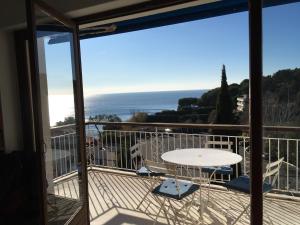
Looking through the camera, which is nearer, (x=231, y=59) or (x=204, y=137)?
(x=204, y=137)

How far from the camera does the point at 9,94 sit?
3658mm

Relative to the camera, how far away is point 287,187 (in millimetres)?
2291

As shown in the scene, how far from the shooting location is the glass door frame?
7.39 ft

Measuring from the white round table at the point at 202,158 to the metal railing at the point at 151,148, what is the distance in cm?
43

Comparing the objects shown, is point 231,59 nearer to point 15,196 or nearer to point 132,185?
point 132,185

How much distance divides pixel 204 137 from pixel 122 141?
188 cm

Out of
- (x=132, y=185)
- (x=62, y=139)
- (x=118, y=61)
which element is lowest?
(x=132, y=185)

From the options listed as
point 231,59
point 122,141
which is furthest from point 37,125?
point 231,59

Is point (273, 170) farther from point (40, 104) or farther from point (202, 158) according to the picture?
point (40, 104)

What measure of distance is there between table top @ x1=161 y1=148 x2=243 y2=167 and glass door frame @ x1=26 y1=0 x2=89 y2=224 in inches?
40.2

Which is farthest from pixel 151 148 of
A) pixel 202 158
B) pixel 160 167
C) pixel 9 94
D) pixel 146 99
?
pixel 146 99

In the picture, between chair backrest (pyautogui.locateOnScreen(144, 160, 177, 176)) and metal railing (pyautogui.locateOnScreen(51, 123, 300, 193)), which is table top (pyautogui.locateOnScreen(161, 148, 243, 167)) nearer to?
chair backrest (pyautogui.locateOnScreen(144, 160, 177, 176))

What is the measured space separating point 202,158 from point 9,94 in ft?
8.62

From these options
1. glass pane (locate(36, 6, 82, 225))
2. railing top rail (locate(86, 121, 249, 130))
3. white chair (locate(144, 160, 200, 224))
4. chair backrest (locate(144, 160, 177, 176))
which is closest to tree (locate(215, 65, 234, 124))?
railing top rail (locate(86, 121, 249, 130))
